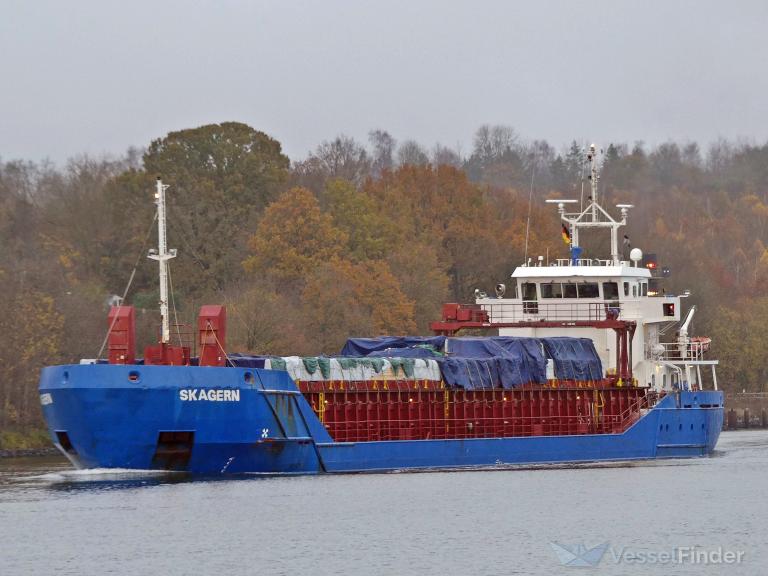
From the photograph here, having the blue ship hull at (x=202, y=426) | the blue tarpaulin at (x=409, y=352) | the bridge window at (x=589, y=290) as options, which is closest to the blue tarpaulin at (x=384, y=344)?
the blue tarpaulin at (x=409, y=352)

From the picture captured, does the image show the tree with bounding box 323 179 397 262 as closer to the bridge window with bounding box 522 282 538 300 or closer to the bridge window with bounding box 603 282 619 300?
the bridge window with bounding box 522 282 538 300

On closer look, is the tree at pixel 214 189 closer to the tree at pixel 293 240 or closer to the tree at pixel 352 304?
the tree at pixel 293 240

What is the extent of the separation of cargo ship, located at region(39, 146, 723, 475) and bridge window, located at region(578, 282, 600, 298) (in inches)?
5.6

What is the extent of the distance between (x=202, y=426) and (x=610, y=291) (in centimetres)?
2089

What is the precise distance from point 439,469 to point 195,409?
1060cm

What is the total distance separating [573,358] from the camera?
2512 inches

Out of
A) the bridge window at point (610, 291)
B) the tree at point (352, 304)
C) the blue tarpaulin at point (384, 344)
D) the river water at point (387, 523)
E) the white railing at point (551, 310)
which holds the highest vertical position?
the tree at point (352, 304)

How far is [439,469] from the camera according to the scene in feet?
196

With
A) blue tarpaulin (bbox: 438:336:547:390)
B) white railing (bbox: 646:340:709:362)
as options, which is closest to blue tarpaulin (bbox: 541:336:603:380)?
blue tarpaulin (bbox: 438:336:547:390)

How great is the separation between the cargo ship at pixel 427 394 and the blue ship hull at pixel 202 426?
5cm

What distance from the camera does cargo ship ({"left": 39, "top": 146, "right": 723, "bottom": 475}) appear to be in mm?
53000

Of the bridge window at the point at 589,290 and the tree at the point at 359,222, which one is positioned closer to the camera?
the bridge window at the point at 589,290

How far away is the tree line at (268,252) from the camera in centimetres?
8475

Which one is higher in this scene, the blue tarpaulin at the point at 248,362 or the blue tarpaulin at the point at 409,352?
the blue tarpaulin at the point at 409,352
